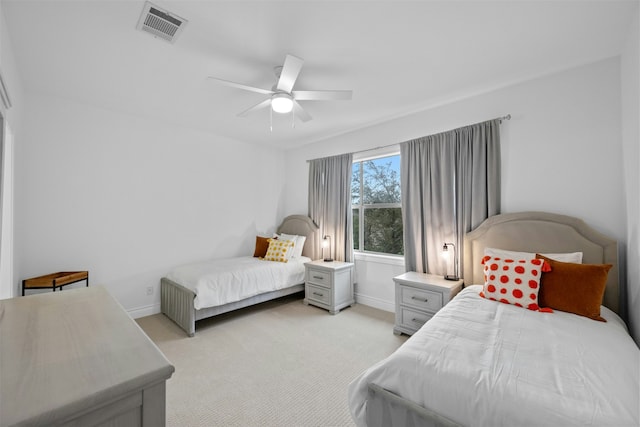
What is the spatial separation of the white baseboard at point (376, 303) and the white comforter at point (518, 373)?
1.92m

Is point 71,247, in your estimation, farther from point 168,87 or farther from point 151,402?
point 151,402

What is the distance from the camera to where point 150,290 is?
11.8 ft

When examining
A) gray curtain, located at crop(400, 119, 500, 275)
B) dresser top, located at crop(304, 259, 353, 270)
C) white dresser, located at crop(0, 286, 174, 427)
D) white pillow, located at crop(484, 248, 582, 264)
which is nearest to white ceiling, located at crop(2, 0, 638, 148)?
gray curtain, located at crop(400, 119, 500, 275)

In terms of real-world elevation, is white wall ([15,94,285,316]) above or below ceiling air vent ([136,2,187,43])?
below

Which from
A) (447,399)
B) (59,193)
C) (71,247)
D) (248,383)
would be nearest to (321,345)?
(248,383)

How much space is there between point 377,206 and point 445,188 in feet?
3.54

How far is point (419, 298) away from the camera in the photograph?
2826 millimetres

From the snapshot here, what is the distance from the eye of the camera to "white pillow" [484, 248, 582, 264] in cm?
223

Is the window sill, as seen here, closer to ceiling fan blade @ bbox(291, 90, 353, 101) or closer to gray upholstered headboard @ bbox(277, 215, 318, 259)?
gray upholstered headboard @ bbox(277, 215, 318, 259)

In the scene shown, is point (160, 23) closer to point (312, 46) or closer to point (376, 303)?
point (312, 46)

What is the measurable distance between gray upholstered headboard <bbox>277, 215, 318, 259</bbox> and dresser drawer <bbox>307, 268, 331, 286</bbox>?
59 cm

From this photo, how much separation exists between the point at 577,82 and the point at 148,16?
347 cm

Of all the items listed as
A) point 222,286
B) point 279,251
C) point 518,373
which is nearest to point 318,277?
point 279,251

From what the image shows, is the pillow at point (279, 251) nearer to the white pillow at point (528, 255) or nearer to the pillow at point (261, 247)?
the pillow at point (261, 247)
